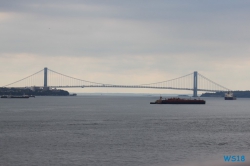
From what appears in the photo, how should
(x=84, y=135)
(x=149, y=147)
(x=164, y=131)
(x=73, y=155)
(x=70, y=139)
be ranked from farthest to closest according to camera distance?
(x=164, y=131), (x=84, y=135), (x=70, y=139), (x=149, y=147), (x=73, y=155)

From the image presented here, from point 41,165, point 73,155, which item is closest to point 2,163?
point 41,165

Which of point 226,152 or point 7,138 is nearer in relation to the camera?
point 226,152

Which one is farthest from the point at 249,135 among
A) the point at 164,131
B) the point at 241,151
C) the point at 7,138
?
the point at 7,138

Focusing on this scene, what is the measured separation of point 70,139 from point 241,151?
11877mm

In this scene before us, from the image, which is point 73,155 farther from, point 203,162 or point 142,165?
point 203,162

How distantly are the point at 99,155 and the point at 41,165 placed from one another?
13.1 feet

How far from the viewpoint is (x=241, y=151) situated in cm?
2964

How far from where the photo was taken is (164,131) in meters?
41.9

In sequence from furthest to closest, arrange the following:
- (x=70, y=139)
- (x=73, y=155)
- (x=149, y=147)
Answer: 1. (x=70, y=139)
2. (x=149, y=147)
3. (x=73, y=155)

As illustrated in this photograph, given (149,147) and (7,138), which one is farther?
(7,138)

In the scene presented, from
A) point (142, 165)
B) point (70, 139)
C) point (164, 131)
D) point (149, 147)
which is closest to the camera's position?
point (142, 165)

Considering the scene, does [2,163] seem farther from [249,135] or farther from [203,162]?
[249,135]

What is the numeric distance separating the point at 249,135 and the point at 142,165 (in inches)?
622

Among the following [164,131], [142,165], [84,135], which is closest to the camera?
[142,165]
